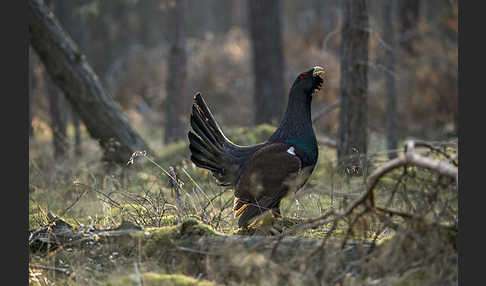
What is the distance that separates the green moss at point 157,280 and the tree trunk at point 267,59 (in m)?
7.69

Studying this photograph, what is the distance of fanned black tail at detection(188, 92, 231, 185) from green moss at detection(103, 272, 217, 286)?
2.25m

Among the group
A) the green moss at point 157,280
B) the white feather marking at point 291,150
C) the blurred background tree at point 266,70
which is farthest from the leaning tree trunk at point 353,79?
the green moss at point 157,280

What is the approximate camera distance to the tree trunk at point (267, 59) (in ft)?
35.2

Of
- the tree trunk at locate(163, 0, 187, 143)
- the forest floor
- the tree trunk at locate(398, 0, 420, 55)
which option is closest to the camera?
the forest floor

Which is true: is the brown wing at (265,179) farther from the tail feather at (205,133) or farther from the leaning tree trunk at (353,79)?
the leaning tree trunk at (353,79)

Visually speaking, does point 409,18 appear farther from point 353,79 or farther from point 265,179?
point 265,179

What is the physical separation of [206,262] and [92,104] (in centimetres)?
517

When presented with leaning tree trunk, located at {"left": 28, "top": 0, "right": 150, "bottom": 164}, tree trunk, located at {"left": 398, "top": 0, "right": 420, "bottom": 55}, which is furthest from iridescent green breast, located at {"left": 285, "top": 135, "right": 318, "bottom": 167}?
tree trunk, located at {"left": 398, "top": 0, "right": 420, "bottom": 55}

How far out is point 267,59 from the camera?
35.6 feet

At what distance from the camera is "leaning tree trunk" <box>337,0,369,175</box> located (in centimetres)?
679

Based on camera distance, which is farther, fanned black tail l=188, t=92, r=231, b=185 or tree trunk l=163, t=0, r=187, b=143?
tree trunk l=163, t=0, r=187, b=143

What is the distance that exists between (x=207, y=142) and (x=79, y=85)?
3.30 metres

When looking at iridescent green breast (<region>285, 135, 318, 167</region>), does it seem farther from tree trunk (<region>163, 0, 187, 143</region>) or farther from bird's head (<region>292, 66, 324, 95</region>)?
tree trunk (<region>163, 0, 187, 143</region>)

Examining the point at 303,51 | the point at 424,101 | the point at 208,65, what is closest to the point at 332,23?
the point at 303,51
